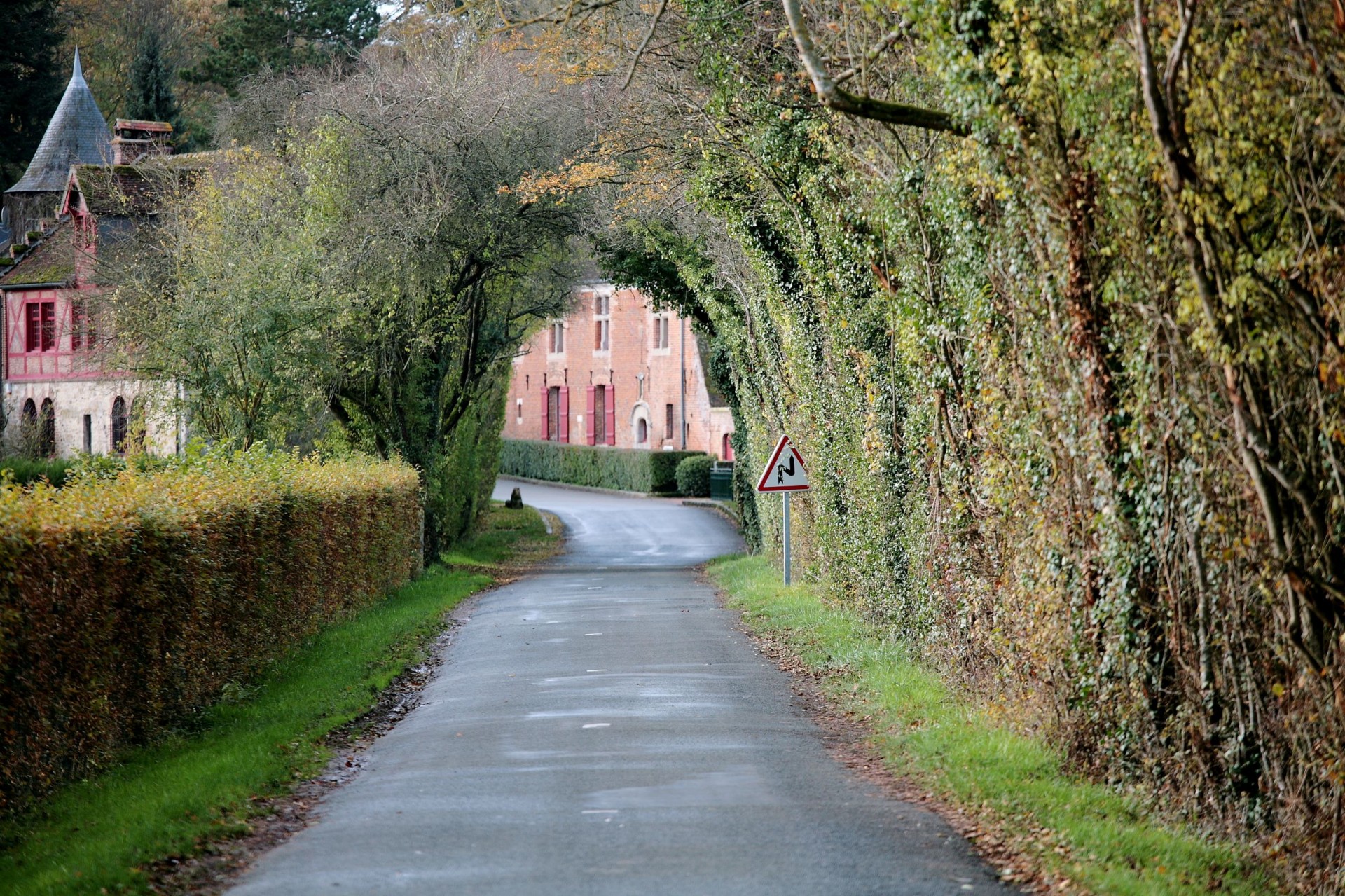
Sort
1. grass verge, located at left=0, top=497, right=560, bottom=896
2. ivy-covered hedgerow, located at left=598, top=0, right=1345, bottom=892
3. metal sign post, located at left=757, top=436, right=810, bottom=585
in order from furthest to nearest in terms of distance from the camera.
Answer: metal sign post, located at left=757, top=436, right=810, bottom=585, grass verge, located at left=0, top=497, right=560, bottom=896, ivy-covered hedgerow, located at left=598, top=0, right=1345, bottom=892

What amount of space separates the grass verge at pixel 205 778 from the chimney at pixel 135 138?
34122mm

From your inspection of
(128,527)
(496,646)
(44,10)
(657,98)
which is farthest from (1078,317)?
(44,10)

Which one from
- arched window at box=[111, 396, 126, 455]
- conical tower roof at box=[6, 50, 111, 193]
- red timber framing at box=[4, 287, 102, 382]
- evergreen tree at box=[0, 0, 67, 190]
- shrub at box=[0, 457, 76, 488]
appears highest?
evergreen tree at box=[0, 0, 67, 190]

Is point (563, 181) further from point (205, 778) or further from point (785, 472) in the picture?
point (205, 778)

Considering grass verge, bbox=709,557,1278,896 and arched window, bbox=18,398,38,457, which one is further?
arched window, bbox=18,398,38,457

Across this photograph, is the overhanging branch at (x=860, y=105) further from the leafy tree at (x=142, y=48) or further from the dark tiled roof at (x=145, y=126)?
the leafy tree at (x=142, y=48)

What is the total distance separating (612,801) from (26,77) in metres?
55.5

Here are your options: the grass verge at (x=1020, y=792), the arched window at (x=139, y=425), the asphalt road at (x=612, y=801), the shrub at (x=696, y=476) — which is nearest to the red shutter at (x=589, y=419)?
the shrub at (x=696, y=476)

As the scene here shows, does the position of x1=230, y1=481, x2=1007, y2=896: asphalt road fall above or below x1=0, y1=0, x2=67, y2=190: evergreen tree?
below

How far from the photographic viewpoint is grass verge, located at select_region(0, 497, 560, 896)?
22.9 ft

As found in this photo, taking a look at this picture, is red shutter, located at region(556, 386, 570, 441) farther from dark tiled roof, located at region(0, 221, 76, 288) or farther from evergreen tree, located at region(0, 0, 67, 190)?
evergreen tree, located at region(0, 0, 67, 190)

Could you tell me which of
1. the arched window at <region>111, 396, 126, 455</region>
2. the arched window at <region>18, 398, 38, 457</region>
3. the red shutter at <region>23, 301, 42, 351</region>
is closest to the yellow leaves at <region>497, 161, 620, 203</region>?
the arched window at <region>18, 398, 38, 457</region>

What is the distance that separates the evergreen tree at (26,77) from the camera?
53719 millimetres

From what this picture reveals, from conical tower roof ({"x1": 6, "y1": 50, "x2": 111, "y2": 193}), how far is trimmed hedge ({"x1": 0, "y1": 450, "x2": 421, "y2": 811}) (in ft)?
138
